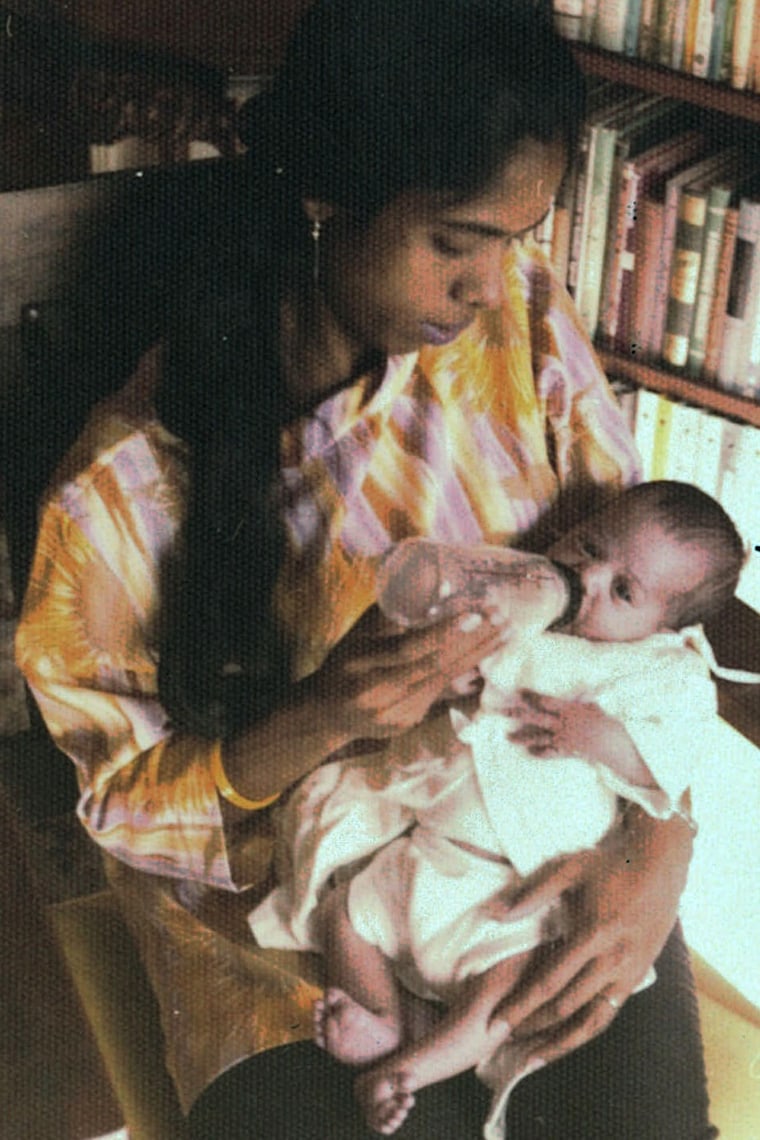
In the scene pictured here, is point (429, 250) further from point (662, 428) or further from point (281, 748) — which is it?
point (662, 428)

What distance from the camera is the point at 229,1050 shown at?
951 mm

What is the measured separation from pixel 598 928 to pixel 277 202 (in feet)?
1.78

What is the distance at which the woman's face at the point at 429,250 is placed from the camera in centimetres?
86

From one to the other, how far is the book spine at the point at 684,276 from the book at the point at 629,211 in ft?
0.17

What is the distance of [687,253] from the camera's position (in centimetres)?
141

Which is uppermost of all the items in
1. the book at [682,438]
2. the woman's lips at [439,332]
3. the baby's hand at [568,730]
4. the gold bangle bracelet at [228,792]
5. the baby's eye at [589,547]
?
the woman's lips at [439,332]

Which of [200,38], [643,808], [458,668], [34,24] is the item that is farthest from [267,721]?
[200,38]

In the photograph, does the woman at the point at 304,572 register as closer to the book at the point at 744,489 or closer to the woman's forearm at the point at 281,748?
the woman's forearm at the point at 281,748

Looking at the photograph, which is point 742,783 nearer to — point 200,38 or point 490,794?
point 490,794

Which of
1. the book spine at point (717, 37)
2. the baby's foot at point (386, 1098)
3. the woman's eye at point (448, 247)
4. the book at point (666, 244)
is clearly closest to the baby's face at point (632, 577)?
the woman's eye at point (448, 247)

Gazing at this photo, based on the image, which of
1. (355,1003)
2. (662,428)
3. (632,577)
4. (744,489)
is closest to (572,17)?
(662,428)

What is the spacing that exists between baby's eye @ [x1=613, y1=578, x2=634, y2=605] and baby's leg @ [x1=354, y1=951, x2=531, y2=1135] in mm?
261

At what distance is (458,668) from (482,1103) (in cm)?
29

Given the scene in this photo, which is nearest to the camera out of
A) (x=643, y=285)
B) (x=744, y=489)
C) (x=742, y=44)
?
(x=744, y=489)
